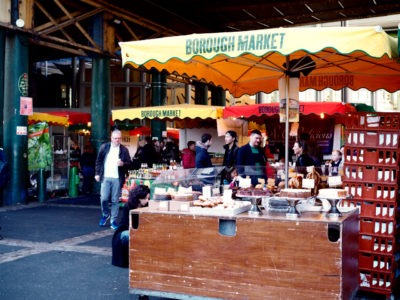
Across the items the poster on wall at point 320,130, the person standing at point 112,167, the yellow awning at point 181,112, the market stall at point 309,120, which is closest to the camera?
the person standing at point 112,167

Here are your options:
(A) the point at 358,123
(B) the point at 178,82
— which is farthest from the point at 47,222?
(B) the point at 178,82

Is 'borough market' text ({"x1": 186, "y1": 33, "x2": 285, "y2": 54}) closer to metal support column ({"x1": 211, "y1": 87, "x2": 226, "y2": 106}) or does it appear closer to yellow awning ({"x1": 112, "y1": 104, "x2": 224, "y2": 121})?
yellow awning ({"x1": 112, "y1": 104, "x2": 224, "y2": 121})

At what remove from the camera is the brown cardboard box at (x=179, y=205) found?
507cm

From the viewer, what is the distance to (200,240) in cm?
490

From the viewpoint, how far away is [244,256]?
4.73 meters

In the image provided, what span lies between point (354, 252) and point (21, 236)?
6.06m

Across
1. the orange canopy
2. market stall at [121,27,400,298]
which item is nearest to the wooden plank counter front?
market stall at [121,27,400,298]

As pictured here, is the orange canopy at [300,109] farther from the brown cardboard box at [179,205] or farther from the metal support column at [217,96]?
the metal support column at [217,96]

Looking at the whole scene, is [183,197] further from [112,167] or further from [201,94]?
[201,94]

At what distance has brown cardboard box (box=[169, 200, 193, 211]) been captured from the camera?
16.6 ft

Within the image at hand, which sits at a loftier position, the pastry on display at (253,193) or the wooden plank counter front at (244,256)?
the pastry on display at (253,193)

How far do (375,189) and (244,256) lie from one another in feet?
6.25

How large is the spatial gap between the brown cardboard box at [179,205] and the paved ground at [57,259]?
1.19 meters

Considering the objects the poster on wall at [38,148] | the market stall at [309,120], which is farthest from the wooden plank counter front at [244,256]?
the poster on wall at [38,148]
